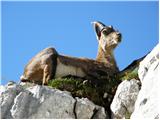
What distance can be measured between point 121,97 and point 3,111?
11.5ft

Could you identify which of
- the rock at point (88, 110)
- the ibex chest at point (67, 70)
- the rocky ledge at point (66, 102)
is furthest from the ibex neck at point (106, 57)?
the rock at point (88, 110)

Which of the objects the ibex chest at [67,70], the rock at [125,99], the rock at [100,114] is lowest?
the rock at [100,114]

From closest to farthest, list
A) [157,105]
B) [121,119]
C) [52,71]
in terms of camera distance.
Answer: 1. [157,105]
2. [121,119]
3. [52,71]

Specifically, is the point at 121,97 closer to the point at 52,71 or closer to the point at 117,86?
the point at 117,86

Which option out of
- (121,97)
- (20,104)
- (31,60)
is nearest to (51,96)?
(20,104)

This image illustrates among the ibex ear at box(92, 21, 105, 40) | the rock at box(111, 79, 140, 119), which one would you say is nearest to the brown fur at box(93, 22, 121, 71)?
the ibex ear at box(92, 21, 105, 40)

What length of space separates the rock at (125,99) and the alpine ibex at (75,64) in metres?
2.60

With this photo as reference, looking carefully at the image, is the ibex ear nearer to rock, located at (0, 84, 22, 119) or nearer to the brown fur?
the brown fur

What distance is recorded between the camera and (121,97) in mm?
18438

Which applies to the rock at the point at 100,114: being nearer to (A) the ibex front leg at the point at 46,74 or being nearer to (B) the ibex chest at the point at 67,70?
(B) the ibex chest at the point at 67,70

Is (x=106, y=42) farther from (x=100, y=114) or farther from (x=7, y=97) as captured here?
(x=7, y=97)

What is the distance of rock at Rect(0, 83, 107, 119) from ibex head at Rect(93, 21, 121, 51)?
180 inches

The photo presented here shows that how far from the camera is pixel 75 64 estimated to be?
2216 centimetres

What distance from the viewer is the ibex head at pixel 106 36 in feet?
74.6
